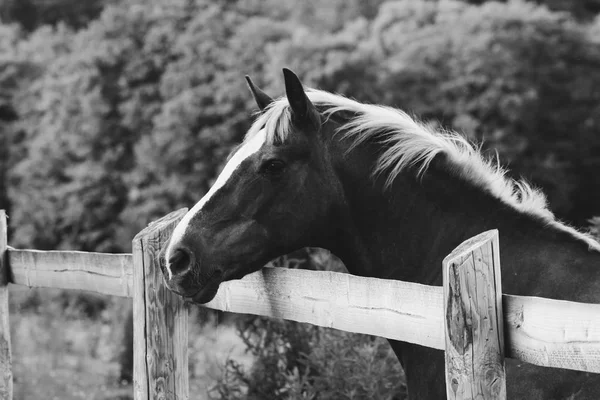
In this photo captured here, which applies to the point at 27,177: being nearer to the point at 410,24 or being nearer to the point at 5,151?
the point at 5,151

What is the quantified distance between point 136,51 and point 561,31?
528 cm

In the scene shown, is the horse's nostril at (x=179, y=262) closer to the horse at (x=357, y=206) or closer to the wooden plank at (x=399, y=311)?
the horse at (x=357, y=206)

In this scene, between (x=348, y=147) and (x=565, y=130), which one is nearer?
(x=348, y=147)

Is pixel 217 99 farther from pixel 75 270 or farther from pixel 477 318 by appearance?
pixel 477 318

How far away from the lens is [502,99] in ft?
28.4

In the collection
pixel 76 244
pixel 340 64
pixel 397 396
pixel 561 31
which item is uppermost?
pixel 561 31

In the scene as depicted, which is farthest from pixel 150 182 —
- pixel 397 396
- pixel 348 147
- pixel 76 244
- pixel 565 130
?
pixel 348 147

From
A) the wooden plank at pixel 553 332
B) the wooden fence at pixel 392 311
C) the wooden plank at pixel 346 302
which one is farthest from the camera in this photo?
the wooden plank at pixel 346 302

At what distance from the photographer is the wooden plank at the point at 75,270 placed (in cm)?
404

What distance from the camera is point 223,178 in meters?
3.22

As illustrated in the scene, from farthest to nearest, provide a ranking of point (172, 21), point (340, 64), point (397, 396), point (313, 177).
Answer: point (172, 21)
point (340, 64)
point (397, 396)
point (313, 177)

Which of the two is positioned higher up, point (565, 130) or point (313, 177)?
point (565, 130)

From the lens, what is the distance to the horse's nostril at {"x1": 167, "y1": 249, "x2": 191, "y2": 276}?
10.1ft

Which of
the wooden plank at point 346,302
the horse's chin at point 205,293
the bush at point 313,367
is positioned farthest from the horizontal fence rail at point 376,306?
the bush at point 313,367
